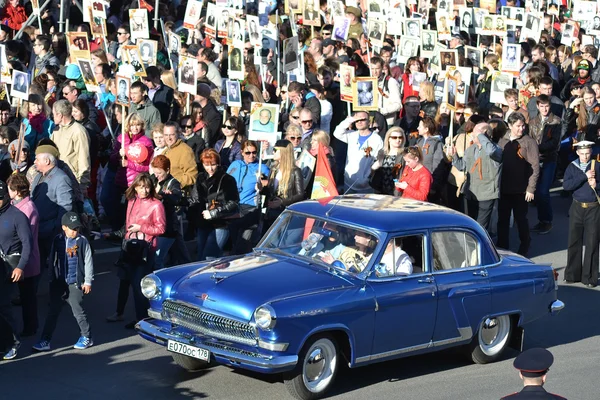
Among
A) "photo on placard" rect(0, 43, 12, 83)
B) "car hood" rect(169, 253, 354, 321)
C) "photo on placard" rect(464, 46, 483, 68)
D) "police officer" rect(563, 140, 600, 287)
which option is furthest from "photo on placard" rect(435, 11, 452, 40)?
"car hood" rect(169, 253, 354, 321)

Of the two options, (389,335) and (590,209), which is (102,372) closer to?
(389,335)

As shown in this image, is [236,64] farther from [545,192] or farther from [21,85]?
[545,192]

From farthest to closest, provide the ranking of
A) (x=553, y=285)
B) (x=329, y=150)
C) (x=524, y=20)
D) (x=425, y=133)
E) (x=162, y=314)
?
(x=524, y=20) → (x=425, y=133) → (x=329, y=150) → (x=553, y=285) → (x=162, y=314)

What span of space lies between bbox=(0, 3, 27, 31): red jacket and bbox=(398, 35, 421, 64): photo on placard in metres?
7.46

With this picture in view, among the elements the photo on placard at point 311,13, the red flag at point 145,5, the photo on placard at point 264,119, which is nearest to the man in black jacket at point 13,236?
the photo on placard at point 264,119

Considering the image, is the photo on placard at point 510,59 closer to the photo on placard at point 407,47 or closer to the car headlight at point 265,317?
the photo on placard at point 407,47

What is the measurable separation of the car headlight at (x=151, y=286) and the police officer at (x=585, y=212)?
6.07 m

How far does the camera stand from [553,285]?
11.5m

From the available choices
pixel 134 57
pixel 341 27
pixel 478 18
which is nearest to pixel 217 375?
pixel 134 57

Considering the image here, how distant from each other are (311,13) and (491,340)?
12.9 metres

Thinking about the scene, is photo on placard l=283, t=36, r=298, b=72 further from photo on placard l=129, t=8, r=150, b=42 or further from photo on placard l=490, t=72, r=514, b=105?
photo on placard l=490, t=72, r=514, b=105

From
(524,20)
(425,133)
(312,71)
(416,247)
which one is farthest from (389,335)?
(524,20)

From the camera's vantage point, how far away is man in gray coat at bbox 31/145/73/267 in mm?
12047

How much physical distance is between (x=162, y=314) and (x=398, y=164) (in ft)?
16.8
